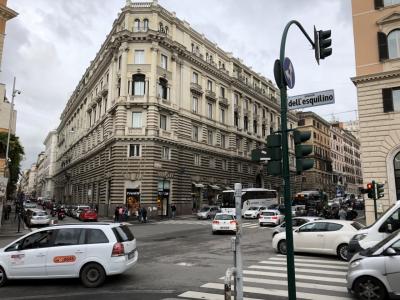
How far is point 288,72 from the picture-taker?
823cm

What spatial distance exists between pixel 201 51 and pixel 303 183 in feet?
147

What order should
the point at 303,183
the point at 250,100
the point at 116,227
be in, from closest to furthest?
1. the point at 116,227
2. the point at 250,100
3. the point at 303,183

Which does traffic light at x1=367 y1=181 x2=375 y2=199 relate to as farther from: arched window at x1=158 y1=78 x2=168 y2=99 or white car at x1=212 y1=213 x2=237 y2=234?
arched window at x1=158 y1=78 x2=168 y2=99

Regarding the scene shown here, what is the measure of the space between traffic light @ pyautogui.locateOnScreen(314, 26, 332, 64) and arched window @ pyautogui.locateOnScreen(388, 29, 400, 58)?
18.9 m

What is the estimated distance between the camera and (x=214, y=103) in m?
55.5

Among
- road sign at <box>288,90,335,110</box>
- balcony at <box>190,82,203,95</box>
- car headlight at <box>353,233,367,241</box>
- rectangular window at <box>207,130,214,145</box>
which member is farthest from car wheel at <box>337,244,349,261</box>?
rectangular window at <box>207,130,214,145</box>

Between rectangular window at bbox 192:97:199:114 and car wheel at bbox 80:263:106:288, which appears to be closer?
car wheel at bbox 80:263:106:288

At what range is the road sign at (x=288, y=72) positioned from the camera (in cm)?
803

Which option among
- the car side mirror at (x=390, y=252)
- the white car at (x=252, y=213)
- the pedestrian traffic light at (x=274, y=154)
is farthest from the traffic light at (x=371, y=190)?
the white car at (x=252, y=213)

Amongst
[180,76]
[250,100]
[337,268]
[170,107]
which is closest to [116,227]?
[337,268]

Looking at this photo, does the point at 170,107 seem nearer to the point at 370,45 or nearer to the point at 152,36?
the point at 152,36

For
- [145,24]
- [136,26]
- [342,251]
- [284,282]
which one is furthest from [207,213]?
[284,282]

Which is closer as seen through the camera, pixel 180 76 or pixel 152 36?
pixel 152 36

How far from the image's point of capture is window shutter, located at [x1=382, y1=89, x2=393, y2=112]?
84.8 ft
